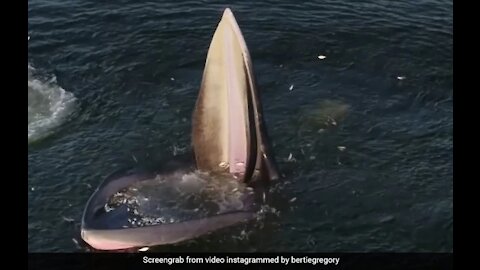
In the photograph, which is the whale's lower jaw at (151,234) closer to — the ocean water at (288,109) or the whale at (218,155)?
the whale at (218,155)

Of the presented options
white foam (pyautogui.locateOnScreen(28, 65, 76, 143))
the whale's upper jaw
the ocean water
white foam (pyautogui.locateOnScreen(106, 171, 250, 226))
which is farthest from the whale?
white foam (pyautogui.locateOnScreen(28, 65, 76, 143))

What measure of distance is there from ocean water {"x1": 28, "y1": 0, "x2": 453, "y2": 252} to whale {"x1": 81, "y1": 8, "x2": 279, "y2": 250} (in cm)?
56

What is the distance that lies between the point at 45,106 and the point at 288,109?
9070mm

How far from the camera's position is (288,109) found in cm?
2647

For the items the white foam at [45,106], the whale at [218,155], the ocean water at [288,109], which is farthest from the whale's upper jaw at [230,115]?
the white foam at [45,106]

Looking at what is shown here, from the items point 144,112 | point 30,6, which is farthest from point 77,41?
point 144,112

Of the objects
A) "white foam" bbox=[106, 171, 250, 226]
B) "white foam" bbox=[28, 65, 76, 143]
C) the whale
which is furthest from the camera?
"white foam" bbox=[28, 65, 76, 143]

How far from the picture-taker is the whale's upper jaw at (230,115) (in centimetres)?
2011

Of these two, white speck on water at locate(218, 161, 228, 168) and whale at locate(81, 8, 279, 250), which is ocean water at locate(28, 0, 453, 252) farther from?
white speck on water at locate(218, 161, 228, 168)

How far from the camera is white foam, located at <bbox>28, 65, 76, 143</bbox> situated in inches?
1001

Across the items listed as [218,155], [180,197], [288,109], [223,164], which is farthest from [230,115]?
[288,109]

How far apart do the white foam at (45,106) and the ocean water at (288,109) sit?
0.25 ft

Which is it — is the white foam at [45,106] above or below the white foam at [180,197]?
above
